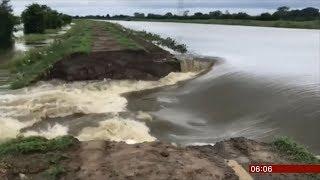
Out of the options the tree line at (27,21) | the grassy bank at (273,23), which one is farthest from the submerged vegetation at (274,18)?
the tree line at (27,21)

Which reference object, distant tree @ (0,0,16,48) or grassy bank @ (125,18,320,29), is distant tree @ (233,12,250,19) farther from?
distant tree @ (0,0,16,48)

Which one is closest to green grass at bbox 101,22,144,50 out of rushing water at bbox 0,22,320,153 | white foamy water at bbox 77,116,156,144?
rushing water at bbox 0,22,320,153

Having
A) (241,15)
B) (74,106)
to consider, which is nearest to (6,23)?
(74,106)

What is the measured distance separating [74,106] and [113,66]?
661cm

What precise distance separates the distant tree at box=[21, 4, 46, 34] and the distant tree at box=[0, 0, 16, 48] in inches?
478

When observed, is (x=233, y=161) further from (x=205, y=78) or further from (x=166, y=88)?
(x=205, y=78)

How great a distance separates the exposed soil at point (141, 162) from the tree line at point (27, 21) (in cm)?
3295

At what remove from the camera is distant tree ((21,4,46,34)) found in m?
54.1

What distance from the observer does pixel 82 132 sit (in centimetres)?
1337

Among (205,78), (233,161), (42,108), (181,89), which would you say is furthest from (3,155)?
(205,78)

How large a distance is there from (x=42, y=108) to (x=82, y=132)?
3055mm

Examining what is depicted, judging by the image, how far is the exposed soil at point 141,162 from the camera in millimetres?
7918

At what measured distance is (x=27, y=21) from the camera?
54812 millimetres

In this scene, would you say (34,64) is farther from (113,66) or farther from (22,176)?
(22,176)
